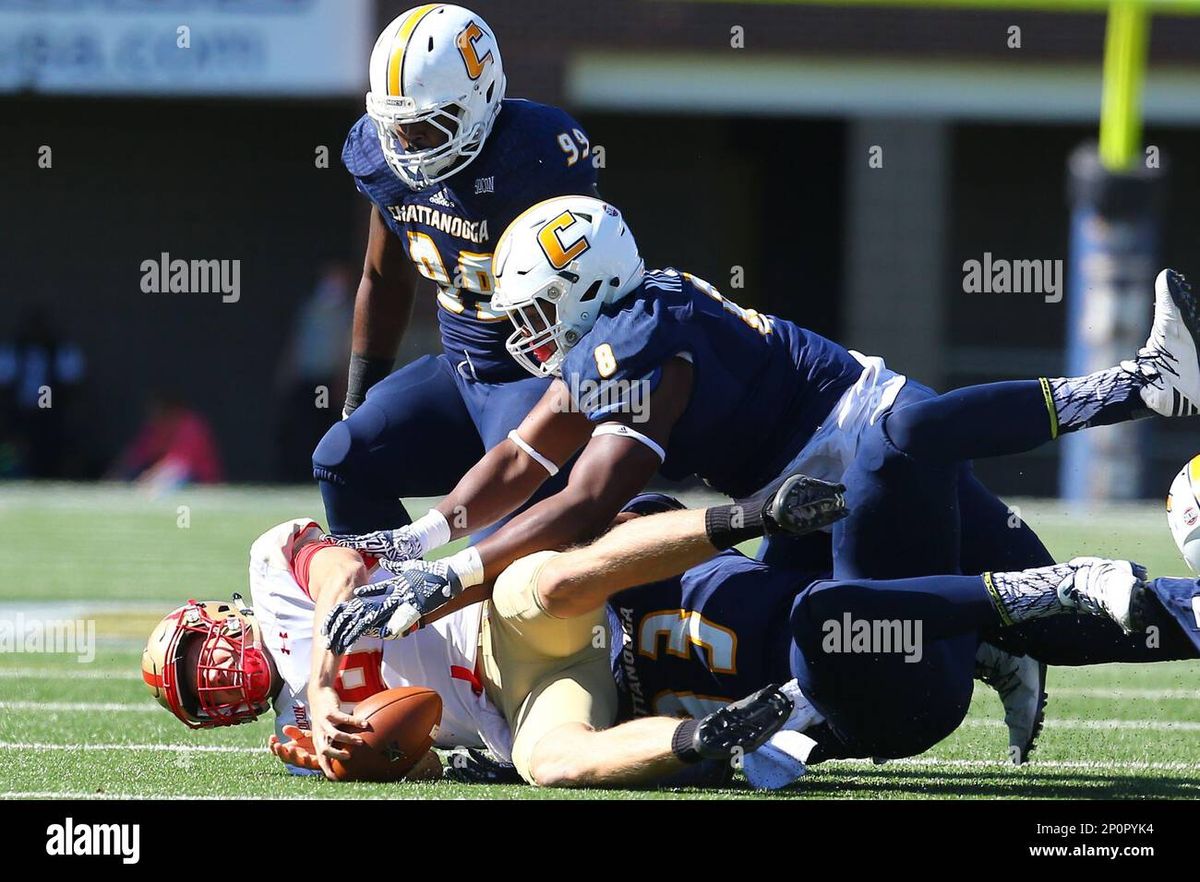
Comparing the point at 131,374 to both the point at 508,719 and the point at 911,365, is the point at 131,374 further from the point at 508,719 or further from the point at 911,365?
the point at 508,719

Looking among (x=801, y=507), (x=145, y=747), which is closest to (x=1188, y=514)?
(x=801, y=507)

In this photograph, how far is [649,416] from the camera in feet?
12.7

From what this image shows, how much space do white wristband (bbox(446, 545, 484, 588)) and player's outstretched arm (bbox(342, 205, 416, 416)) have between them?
1.46 metres

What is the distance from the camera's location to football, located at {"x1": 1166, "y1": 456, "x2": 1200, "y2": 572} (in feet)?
12.8

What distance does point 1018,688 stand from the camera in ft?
14.0

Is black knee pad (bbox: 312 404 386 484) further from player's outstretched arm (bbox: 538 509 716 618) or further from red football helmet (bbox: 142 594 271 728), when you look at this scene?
player's outstretched arm (bbox: 538 509 716 618)

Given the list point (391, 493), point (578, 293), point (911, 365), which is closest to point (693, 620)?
point (578, 293)

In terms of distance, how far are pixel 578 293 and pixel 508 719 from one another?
95cm

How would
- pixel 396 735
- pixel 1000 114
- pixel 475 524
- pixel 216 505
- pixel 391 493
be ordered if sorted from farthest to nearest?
pixel 1000 114
pixel 216 505
pixel 391 493
pixel 475 524
pixel 396 735

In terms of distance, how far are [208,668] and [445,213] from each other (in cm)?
142

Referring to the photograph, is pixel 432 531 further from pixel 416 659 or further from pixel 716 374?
pixel 716 374
